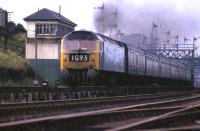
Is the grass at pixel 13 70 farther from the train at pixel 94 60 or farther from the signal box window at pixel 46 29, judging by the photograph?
the signal box window at pixel 46 29

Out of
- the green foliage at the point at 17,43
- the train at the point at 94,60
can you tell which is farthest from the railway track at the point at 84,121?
the green foliage at the point at 17,43

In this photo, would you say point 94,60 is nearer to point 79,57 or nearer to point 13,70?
→ point 79,57

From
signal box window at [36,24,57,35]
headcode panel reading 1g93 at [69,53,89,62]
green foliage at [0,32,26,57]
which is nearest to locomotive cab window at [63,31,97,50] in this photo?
headcode panel reading 1g93 at [69,53,89,62]

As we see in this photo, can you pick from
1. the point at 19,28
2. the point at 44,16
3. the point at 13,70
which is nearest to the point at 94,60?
the point at 13,70

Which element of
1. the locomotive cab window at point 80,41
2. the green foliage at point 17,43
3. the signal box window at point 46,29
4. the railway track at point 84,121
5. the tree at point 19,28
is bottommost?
the railway track at point 84,121

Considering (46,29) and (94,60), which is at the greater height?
(46,29)

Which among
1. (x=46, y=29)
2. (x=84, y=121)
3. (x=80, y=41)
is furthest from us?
(x=46, y=29)

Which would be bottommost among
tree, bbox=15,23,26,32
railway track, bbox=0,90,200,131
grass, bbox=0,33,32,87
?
railway track, bbox=0,90,200,131

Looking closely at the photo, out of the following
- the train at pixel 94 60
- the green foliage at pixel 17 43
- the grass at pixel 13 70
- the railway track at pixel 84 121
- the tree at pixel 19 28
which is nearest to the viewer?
the railway track at pixel 84 121

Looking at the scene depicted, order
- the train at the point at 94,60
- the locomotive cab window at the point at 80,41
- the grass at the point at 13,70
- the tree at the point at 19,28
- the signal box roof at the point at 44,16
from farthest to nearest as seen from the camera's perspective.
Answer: the tree at the point at 19,28 < the signal box roof at the point at 44,16 < the grass at the point at 13,70 < the locomotive cab window at the point at 80,41 < the train at the point at 94,60

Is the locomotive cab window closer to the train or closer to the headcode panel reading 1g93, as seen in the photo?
the train

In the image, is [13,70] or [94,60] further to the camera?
[13,70]

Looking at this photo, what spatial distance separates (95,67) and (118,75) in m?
4.77

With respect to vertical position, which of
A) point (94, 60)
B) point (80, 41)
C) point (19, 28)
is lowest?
point (94, 60)
